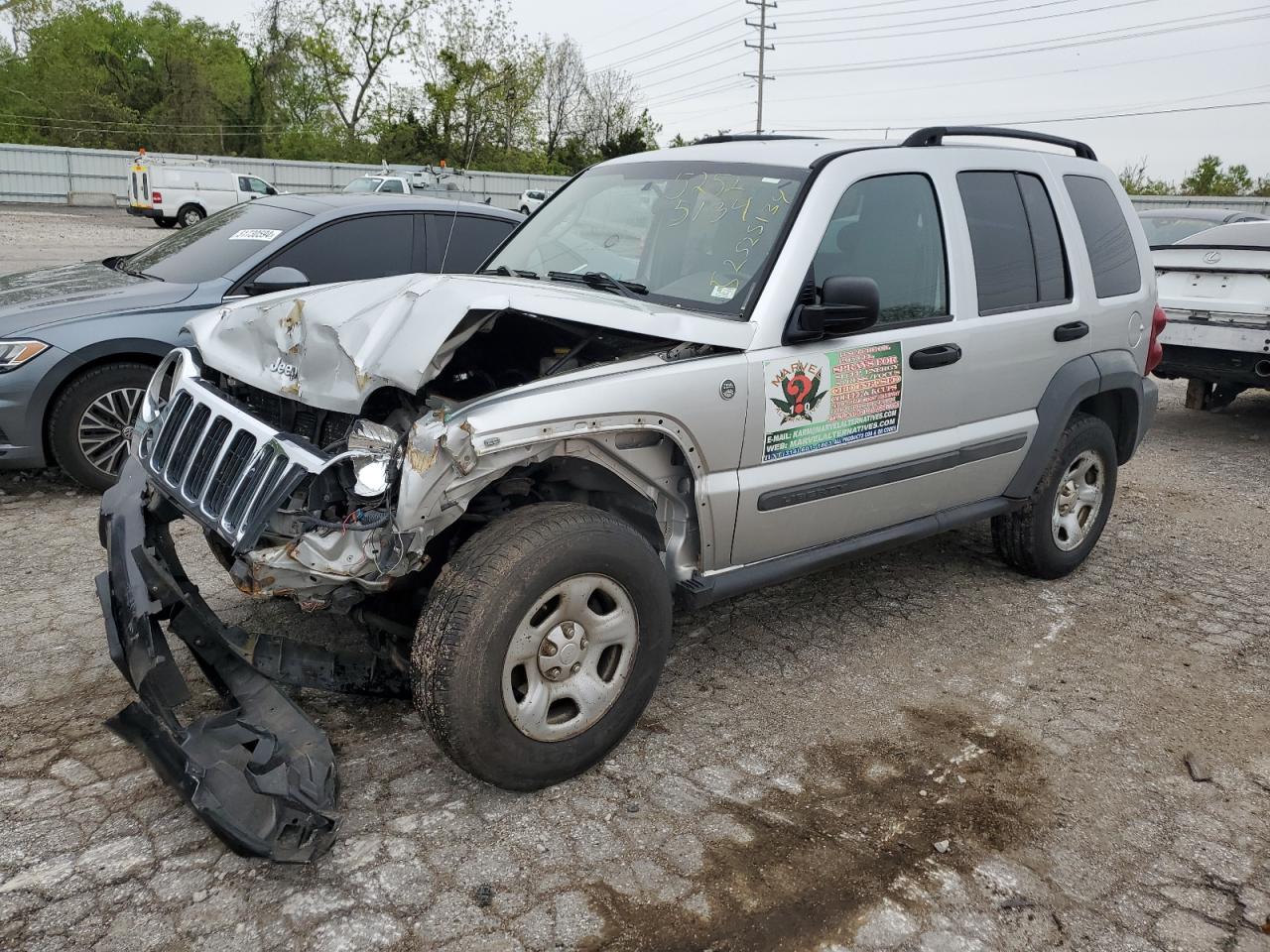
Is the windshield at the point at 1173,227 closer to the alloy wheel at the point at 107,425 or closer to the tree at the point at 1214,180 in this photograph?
the alloy wheel at the point at 107,425

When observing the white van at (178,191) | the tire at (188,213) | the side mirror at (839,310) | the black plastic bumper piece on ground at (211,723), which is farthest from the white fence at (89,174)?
the black plastic bumper piece on ground at (211,723)

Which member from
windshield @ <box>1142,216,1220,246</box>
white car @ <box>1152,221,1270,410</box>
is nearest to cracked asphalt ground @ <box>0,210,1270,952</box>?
white car @ <box>1152,221,1270,410</box>

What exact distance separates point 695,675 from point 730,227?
1.74m

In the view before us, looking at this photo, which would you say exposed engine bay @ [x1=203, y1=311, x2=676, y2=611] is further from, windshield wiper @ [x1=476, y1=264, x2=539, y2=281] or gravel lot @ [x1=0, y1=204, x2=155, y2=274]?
gravel lot @ [x1=0, y1=204, x2=155, y2=274]

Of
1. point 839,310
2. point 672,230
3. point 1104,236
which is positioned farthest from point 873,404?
point 1104,236

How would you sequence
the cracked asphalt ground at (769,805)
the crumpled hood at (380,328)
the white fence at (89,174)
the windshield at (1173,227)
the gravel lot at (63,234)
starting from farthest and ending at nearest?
1. the white fence at (89,174)
2. the gravel lot at (63,234)
3. the windshield at (1173,227)
4. the crumpled hood at (380,328)
5. the cracked asphalt ground at (769,805)

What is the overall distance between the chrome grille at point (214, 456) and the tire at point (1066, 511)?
3464mm

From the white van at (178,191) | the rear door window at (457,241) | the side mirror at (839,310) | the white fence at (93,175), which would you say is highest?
the white fence at (93,175)

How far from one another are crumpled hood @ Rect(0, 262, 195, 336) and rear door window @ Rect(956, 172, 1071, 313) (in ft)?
14.0

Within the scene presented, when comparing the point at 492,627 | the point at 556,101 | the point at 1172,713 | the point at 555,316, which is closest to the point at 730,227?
the point at 555,316

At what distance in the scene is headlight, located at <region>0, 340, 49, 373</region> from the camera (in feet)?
17.0

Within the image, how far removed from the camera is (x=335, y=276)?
594 cm

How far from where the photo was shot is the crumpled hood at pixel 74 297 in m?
5.37

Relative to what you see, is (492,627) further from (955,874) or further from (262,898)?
(955,874)
